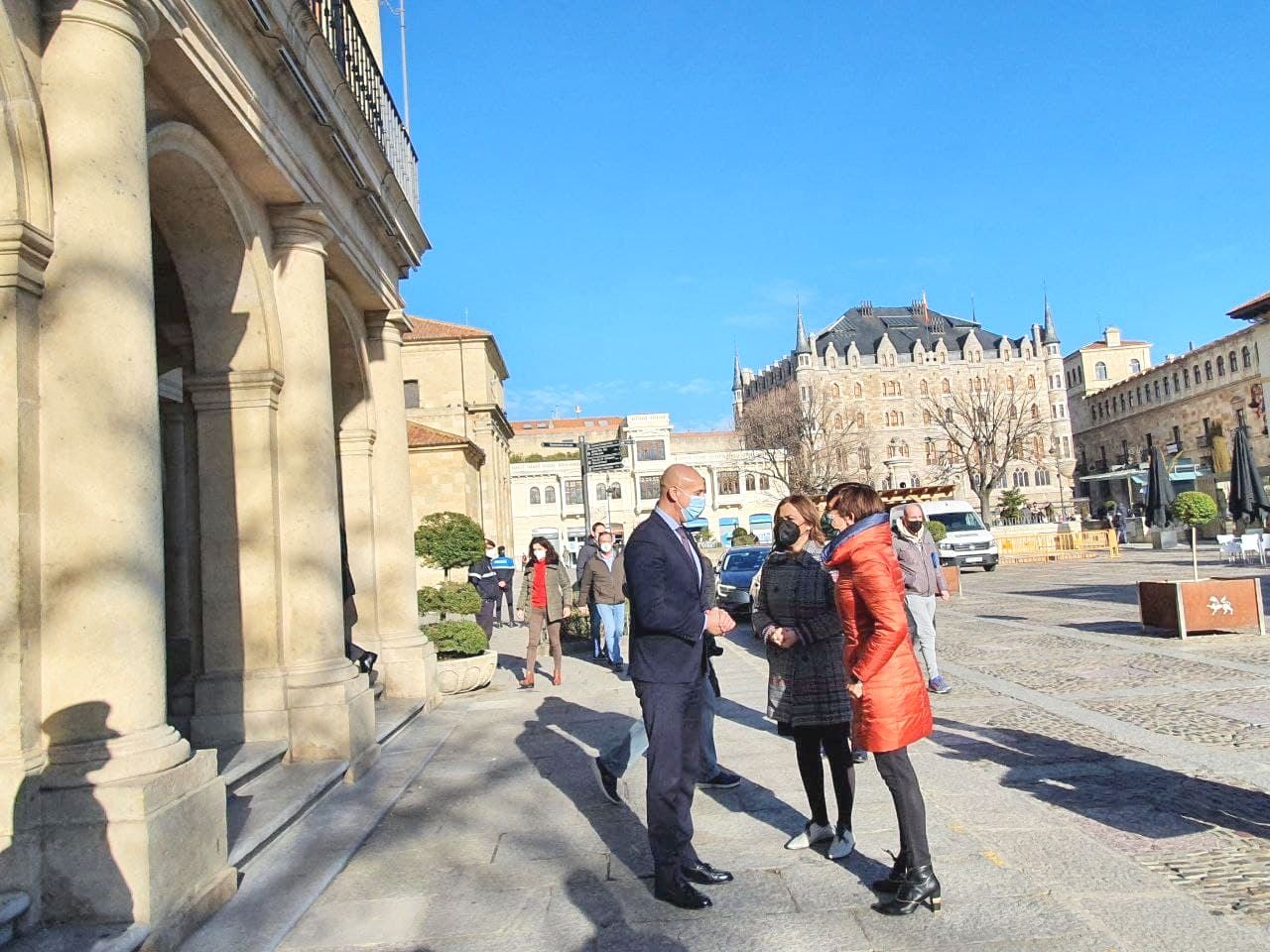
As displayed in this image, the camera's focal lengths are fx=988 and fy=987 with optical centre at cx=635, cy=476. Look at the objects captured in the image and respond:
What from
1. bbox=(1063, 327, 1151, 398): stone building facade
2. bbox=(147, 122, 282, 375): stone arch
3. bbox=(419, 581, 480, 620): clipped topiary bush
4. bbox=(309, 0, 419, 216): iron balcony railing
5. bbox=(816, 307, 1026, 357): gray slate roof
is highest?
bbox=(816, 307, 1026, 357): gray slate roof

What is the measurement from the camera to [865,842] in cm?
507

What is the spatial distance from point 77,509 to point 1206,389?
75306mm

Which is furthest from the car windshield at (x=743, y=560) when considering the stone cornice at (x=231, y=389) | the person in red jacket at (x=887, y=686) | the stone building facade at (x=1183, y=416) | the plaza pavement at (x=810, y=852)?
the stone building facade at (x=1183, y=416)

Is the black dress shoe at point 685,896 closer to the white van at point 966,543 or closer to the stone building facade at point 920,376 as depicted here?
the white van at point 966,543

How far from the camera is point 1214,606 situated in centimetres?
1234

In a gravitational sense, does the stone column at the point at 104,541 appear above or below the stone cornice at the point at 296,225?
below

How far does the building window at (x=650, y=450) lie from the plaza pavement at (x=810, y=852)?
8177 cm

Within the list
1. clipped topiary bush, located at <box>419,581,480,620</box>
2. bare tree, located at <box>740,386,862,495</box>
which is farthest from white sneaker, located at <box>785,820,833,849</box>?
bare tree, located at <box>740,386,862,495</box>

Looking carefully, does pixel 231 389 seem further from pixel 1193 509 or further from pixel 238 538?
pixel 1193 509

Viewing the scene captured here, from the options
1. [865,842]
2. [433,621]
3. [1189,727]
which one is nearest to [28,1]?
[865,842]

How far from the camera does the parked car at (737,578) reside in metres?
18.3

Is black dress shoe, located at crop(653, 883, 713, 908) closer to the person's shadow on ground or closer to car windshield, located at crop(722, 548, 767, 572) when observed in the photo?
the person's shadow on ground

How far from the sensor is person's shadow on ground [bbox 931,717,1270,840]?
512cm

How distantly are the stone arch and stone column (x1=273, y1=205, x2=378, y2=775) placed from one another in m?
0.18
